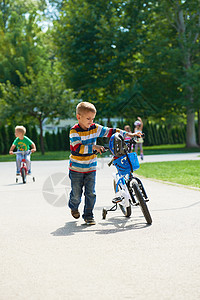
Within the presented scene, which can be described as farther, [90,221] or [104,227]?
[90,221]

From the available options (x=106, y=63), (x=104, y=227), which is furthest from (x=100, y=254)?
(x=106, y=63)

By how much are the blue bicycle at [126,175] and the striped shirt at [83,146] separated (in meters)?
0.26

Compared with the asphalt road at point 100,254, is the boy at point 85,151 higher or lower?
higher

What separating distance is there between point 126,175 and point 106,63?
2928cm

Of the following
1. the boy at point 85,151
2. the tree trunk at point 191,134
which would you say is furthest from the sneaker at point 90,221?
the tree trunk at point 191,134

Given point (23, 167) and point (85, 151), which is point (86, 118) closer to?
point (85, 151)

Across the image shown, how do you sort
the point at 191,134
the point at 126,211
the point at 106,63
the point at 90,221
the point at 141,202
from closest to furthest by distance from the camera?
the point at 141,202 → the point at 90,221 → the point at 126,211 → the point at 106,63 → the point at 191,134

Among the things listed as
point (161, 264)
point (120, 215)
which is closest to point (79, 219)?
point (120, 215)

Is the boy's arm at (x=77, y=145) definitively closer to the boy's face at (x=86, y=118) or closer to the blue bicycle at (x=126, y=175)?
the boy's face at (x=86, y=118)

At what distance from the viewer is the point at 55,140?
1727 inches

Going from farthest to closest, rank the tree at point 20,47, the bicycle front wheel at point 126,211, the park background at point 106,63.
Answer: the tree at point 20,47, the park background at point 106,63, the bicycle front wheel at point 126,211

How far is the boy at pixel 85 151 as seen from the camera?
6.34 metres

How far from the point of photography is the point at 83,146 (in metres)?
6.41

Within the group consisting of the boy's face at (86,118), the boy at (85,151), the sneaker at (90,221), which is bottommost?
the sneaker at (90,221)
